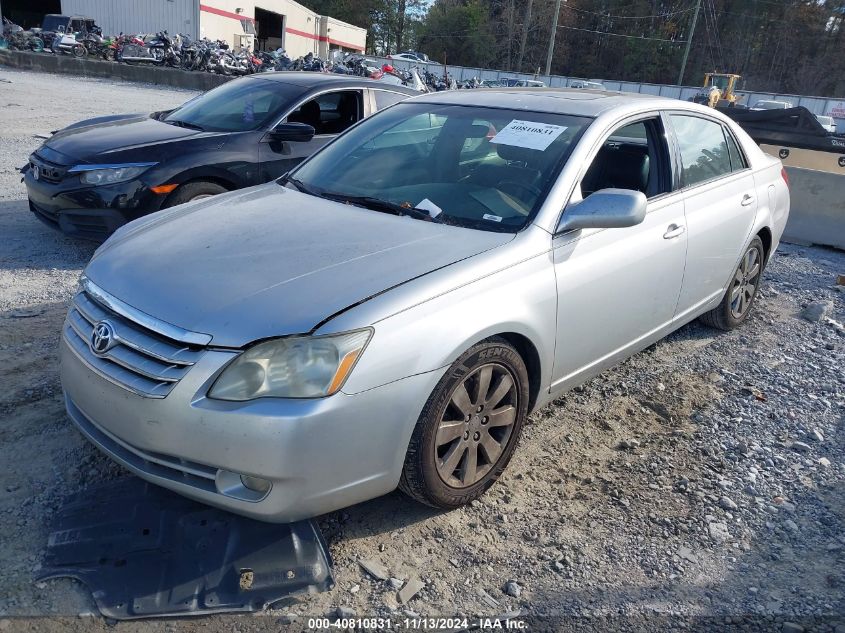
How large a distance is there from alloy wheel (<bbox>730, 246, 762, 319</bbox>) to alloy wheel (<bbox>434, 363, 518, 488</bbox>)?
2747mm

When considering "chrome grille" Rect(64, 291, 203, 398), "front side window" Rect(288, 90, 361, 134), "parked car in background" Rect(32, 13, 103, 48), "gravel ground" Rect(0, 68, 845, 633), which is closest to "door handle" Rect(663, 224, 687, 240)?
"gravel ground" Rect(0, 68, 845, 633)

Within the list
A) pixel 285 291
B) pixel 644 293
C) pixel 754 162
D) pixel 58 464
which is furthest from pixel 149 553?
pixel 754 162

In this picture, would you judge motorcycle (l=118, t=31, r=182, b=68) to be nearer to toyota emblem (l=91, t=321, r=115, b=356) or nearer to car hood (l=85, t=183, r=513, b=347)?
car hood (l=85, t=183, r=513, b=347)

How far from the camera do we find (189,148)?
564 centimetres

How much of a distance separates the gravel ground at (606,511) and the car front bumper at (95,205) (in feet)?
2.59

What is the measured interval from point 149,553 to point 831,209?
833 centimetres

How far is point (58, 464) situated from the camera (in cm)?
302

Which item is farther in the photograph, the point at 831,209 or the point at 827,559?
the point at 831,209

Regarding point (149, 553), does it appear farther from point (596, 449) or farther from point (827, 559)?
point (827, 559)

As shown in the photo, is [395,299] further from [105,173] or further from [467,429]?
[105,173]

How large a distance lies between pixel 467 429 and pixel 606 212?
1158mm

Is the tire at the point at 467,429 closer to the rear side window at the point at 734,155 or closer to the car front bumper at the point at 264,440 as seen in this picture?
the car front bumper at the point at 264,440

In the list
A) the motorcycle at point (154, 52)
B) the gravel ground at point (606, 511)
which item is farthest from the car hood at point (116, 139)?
the motorcycle at point (154, 52)

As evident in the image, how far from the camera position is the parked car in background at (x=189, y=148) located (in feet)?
17.6
